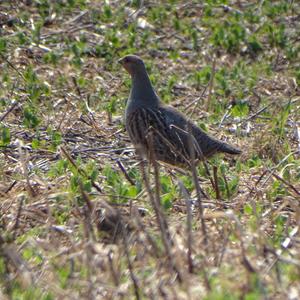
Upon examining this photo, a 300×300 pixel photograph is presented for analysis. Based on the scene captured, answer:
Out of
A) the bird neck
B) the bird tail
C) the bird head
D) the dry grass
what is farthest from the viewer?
the bird head

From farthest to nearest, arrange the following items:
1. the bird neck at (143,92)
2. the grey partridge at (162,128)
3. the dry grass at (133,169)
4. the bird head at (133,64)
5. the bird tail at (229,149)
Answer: the bird head at (133,64) → the bird neck at (143,92) → the bird tail at (229,149) → the grey partridge at (162,128) → the dry grass at (133,169)

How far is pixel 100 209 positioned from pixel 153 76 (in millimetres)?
4860

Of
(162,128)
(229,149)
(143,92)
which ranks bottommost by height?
(229,149)

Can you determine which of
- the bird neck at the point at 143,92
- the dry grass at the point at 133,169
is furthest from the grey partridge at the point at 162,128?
the dry grass at the point at 133,169

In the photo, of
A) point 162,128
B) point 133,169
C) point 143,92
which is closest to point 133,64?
point 143,92

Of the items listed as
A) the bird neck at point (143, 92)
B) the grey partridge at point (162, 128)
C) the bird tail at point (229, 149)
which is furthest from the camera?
the bird neck at point (143, 92)

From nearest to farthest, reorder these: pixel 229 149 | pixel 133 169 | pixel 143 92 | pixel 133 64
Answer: pixel 133 169 < pixel 229 149 < pixel 143 92 < pixel 133 64

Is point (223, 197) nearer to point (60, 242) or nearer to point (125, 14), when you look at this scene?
point (60, 242)

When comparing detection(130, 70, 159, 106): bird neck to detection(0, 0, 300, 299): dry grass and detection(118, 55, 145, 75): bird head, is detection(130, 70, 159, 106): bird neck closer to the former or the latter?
detection(118, 55, 145, 75): bird head

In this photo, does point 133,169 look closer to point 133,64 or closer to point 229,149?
point 229,149

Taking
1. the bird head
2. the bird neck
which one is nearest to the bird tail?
the bird neck

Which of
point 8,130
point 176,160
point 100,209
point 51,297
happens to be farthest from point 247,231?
point 8,130

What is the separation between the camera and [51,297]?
5879mm

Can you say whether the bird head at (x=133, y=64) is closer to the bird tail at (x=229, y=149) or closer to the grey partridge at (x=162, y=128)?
the grey partridge at (x=162, y=128)
